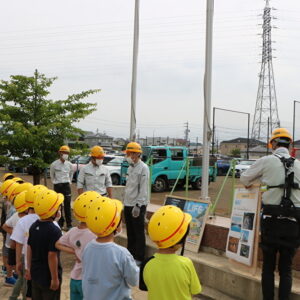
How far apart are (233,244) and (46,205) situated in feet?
9.59

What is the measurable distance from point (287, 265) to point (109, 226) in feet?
7.29

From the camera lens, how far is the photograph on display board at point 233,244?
5291mm

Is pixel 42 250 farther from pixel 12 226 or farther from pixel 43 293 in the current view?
pixel 12 226

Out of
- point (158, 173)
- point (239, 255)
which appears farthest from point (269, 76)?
point (239, 255)

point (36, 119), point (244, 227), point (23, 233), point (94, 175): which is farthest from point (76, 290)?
point (36, 119)

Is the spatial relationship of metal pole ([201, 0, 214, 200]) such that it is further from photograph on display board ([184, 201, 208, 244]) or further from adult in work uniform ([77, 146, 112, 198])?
adult in work uniform ([77, 146, 112, 198])

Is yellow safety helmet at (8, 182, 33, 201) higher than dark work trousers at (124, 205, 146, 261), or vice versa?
yellow safety helmet at (8, 182, 33, 201)

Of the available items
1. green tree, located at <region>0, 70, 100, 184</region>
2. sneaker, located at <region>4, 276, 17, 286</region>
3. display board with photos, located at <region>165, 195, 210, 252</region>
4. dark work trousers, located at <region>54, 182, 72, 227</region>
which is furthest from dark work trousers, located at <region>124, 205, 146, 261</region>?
green tree, located at <region>0, 70, 100, 184</region>

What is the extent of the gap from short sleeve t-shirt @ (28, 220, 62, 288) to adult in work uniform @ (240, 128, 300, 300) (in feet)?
7.27

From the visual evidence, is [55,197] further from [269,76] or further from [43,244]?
[269,76]

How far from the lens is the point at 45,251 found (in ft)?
11.6

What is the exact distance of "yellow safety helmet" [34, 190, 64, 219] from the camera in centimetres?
355

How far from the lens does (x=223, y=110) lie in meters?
11.1

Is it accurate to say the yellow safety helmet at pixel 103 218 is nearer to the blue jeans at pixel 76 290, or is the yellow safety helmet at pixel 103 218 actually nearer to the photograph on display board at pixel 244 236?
the blue jeans at pixel 76 290
